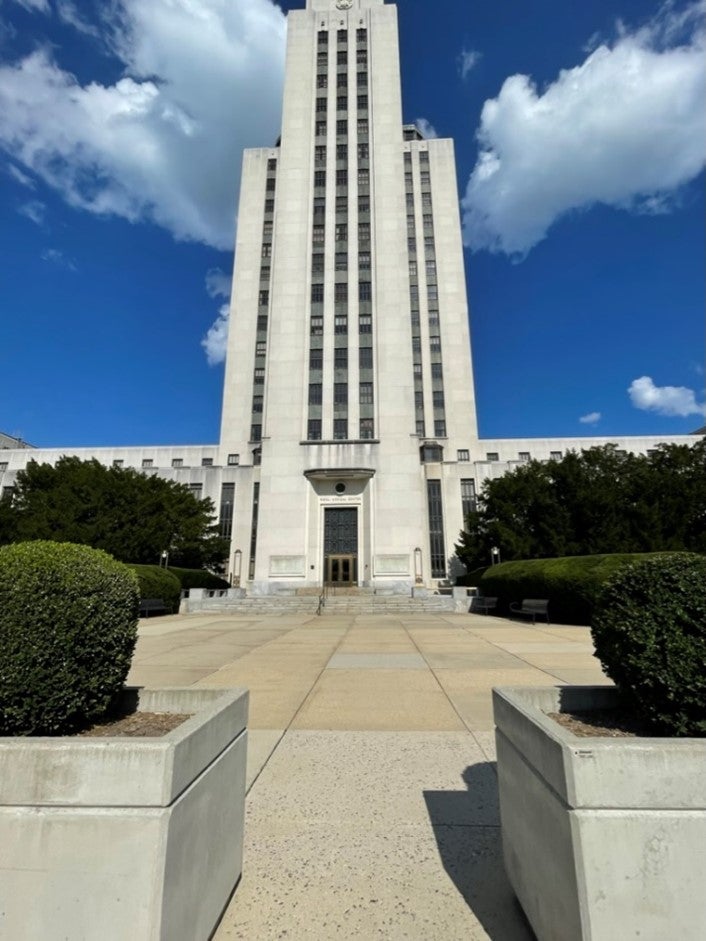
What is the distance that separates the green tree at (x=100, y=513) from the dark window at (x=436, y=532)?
2234 cm

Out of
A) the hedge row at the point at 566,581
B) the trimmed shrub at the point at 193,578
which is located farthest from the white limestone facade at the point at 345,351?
the hedge row at the point at 566,581

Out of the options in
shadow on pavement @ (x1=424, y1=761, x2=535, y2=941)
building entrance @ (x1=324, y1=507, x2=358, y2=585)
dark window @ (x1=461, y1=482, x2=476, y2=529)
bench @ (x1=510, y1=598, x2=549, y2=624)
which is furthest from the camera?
dark window @ (x1=461, y1=482, x2=476, y2=529)

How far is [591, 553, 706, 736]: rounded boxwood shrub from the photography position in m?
2.42

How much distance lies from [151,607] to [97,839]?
2208 centimetres

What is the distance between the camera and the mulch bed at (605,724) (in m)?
2.69

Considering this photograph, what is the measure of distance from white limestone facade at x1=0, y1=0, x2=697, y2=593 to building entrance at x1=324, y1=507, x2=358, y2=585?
108 millimetres

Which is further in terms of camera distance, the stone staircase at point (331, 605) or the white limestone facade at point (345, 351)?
the white limestone facade at point (345, 351)

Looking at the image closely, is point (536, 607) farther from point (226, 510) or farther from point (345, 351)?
point (226, 510)

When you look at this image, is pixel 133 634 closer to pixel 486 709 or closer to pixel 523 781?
pixel 523 781

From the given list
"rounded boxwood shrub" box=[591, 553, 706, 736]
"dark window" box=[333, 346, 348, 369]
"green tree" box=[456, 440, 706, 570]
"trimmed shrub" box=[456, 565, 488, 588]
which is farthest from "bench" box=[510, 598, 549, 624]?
"dark window" box=[333, 346, 348, 369]

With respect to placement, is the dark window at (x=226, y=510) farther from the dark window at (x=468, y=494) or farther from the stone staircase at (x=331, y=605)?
the dark window at (x=468, y=494)

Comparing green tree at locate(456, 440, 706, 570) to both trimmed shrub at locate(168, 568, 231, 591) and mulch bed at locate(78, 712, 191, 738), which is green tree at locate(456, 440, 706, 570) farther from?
mulch bed at locate(78, 712, 191, 738)

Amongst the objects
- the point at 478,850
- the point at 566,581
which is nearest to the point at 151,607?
the point at 566,581

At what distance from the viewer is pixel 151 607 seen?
71.5 feet
